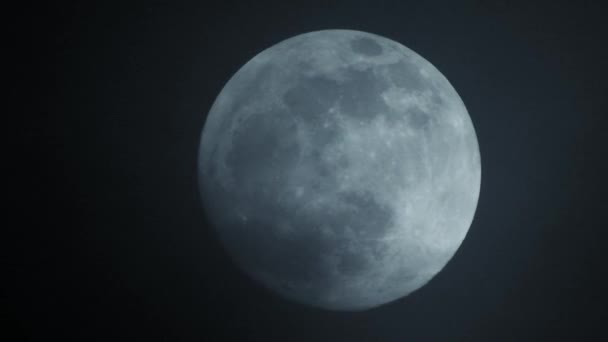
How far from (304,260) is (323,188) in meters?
0.71

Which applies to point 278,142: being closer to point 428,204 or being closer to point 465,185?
point 428,204

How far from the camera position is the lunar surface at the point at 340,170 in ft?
12.9

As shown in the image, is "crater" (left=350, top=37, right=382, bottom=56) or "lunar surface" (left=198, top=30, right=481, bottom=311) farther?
"crater" (left=350, top=37, right=382, bottom=56)

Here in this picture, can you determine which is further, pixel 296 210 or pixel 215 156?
pixel 215 156

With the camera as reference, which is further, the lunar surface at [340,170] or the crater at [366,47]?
the crater at [366,47]

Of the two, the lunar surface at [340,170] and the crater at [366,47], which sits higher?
the crater at [366,47]

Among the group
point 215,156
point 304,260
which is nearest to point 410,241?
point 304,260

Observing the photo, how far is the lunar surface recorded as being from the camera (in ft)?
12.9

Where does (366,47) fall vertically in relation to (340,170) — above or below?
above

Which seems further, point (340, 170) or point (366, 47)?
point (366, 47)

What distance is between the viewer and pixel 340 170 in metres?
3.88

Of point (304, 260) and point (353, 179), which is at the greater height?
point (353, 179)

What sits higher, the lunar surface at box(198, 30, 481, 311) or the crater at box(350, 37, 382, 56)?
the crater at box(350, 37, 382, 56)

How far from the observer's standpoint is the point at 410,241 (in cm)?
425
